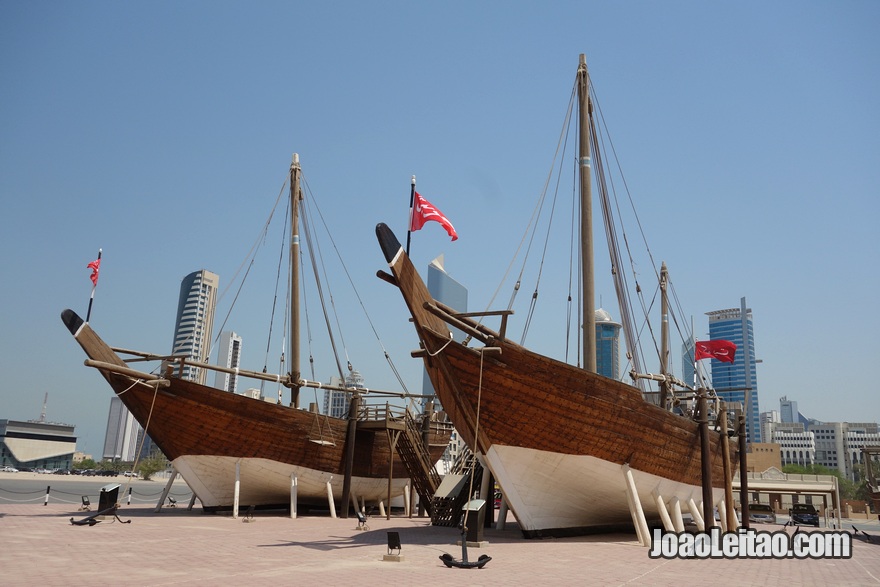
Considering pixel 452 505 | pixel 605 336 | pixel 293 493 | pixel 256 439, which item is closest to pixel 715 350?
pixel 452 505

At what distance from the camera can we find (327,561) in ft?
31.7

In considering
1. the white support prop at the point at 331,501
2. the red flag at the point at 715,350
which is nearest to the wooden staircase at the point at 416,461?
the white support prop at the point at 331,501

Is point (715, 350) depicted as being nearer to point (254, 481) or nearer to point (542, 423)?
point (542, 423)

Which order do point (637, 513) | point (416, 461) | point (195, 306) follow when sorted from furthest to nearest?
point (195, 306), point (416, 461), point (637, 513)

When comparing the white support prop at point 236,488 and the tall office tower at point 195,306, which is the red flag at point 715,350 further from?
the tall office tower at point 195,306

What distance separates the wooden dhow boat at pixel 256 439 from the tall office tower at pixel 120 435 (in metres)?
182

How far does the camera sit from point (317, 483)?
20.4 m

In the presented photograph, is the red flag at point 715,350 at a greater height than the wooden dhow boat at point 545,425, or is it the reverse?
the red flag at point 715,350

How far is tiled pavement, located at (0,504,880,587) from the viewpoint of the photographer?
26.3 ft

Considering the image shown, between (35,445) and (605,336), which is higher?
→ (605,336)

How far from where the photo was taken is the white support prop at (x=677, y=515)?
14.9 m

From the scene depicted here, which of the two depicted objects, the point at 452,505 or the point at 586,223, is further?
the point at 452,505

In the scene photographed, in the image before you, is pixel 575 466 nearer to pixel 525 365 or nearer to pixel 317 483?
pixel 525 365

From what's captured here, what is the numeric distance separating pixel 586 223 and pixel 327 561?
10.5 metres
